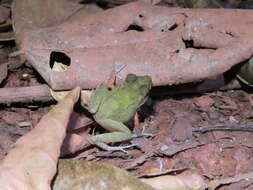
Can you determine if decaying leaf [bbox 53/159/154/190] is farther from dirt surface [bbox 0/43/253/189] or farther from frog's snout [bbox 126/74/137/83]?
frog's snout [bbox 126/74/137/83]

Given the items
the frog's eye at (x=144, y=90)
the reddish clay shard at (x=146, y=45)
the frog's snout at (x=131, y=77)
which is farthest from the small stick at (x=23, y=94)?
the frog's eye at (x=144, y=90)

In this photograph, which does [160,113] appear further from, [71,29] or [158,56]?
[71,29]

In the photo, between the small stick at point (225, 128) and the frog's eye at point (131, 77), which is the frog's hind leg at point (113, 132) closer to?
the frog's eye at point (131, 77)

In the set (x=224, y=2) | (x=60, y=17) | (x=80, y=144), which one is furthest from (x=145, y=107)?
(x=224, y=2)

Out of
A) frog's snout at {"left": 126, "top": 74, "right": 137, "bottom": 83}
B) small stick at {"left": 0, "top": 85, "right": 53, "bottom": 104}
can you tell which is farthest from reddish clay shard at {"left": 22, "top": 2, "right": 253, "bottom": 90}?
small stick at {"left": 0, "top": 85, "right": 53, "bottom": 104}

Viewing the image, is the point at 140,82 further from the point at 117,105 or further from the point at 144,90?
the point at 117,105

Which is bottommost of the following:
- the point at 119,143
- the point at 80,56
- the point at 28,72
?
the point at 119,143

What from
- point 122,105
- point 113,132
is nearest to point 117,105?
point 122,105

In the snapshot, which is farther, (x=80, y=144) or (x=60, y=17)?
(x=60, y=17)
